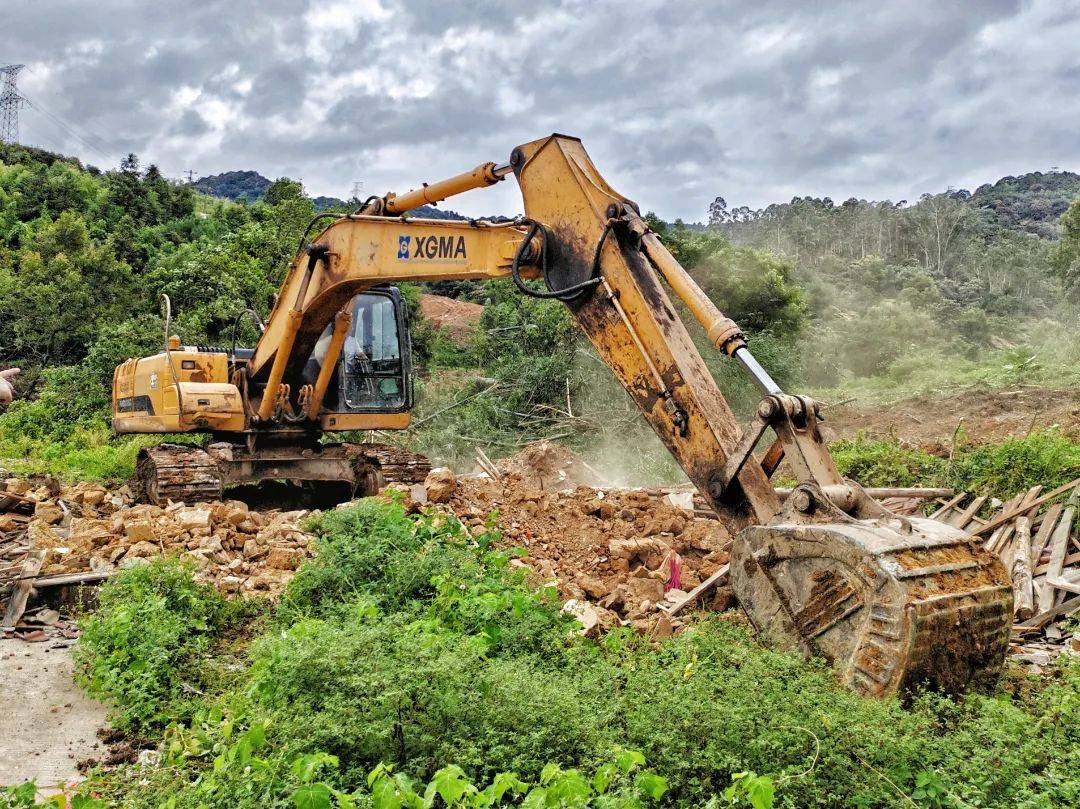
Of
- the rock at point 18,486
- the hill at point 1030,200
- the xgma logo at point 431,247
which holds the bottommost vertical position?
the rock at point 18,486

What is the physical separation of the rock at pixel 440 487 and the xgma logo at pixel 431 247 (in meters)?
2.36

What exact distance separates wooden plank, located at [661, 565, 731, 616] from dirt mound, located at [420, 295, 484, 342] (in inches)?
1111

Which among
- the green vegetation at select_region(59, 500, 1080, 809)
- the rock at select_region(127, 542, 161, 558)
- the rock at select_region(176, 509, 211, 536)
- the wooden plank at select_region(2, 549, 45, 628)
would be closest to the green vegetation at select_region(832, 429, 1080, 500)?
the green vegetation at select_region(59, 500, 1080, 809)

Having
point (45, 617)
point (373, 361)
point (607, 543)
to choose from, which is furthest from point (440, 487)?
point (45, 617)

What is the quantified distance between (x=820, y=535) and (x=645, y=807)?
1.59 metres

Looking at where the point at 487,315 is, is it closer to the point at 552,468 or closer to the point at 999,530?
the point at 552,468

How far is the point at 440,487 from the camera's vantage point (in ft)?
29.2

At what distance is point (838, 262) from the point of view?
43062 millimetres

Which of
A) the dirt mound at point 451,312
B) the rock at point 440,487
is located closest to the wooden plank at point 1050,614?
the rock at point 440,487

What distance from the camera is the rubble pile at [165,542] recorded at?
731 cm

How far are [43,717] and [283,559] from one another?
2.56 metres

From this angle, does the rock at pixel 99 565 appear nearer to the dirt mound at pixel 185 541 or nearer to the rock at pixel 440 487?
the dirt mound at pixel 185 541

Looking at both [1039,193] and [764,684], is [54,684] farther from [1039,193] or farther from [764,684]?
[1039,193]

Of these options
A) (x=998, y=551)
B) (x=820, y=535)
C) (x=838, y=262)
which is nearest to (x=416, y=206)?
(x=820, y=535)
